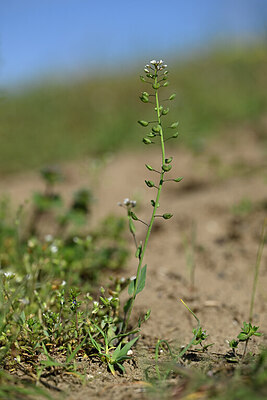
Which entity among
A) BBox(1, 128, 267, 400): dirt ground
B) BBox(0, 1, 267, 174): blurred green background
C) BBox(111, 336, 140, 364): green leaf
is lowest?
BBox(111, 336, 140, 364): green leaf

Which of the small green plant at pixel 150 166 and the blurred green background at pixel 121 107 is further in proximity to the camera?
the blurred green background at pixel 121 107

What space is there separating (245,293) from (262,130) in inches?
133

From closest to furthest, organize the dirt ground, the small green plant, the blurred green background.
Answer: the small green plant
the dirt ground
the blurred green background

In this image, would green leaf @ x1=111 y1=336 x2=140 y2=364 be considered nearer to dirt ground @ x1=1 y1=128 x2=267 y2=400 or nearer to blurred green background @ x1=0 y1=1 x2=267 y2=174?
dirt ground @ x1=1 y1=128 x2=267 y2=400

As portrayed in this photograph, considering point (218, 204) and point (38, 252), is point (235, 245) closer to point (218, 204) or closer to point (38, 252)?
point (218, 204)

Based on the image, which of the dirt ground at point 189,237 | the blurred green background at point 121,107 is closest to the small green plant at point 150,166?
the dirt ground at point 189,237

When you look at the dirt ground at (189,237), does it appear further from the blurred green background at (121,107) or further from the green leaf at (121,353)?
the blurred green background at (121,107)

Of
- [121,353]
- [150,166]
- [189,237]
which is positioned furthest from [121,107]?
[121,353]

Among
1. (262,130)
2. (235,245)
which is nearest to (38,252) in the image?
(235,245)

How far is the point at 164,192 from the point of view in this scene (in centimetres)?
409

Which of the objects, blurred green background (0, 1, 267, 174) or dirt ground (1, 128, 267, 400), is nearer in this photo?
dirt ground (1, 128, 267, 400)

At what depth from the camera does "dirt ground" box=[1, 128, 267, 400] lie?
1758mm

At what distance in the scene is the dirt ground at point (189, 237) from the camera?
1758 mm

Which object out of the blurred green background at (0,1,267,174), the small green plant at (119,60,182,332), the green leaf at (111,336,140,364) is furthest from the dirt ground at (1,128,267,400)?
the blurred green background at (0,1,267,174)
